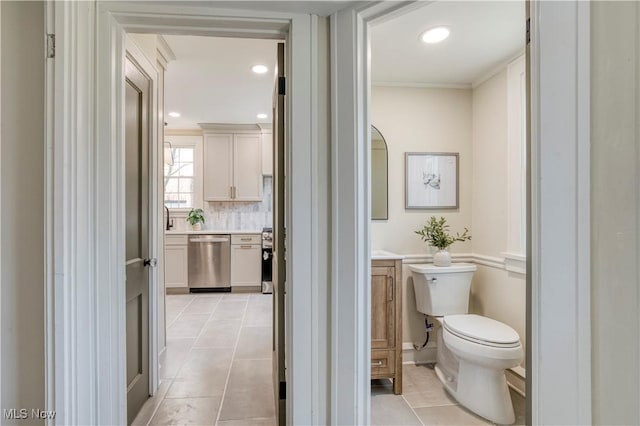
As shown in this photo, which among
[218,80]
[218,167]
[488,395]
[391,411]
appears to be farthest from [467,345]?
[218,167]

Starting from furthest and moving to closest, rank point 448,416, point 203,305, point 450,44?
point 203,305, point 450,44, point 448,416

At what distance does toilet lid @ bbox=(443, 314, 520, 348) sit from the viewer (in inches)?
70.3

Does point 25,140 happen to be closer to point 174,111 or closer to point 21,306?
point 21,306

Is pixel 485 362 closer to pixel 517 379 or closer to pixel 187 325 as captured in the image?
pixel 517 379

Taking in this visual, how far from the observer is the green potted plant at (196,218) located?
5.09m

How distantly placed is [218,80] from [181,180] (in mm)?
2538

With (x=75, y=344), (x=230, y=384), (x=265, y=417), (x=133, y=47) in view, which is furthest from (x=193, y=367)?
(x=133, y=47)

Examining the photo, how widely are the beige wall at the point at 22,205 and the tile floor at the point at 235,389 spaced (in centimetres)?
85

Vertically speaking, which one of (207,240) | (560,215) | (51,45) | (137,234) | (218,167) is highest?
(218,167)

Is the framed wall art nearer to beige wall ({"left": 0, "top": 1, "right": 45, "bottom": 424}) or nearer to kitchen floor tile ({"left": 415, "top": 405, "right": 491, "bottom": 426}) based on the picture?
kitchen floor tile ({"left": 415, "top": 405, "right": 491, "bottom": 426})

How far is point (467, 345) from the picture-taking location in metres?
1.87

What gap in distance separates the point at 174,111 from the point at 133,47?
2.79 m

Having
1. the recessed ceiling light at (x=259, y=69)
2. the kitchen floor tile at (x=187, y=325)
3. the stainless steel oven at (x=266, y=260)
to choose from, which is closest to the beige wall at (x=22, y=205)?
the recessed ceiling light at (x=259, y=69)

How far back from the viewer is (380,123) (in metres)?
2.54
